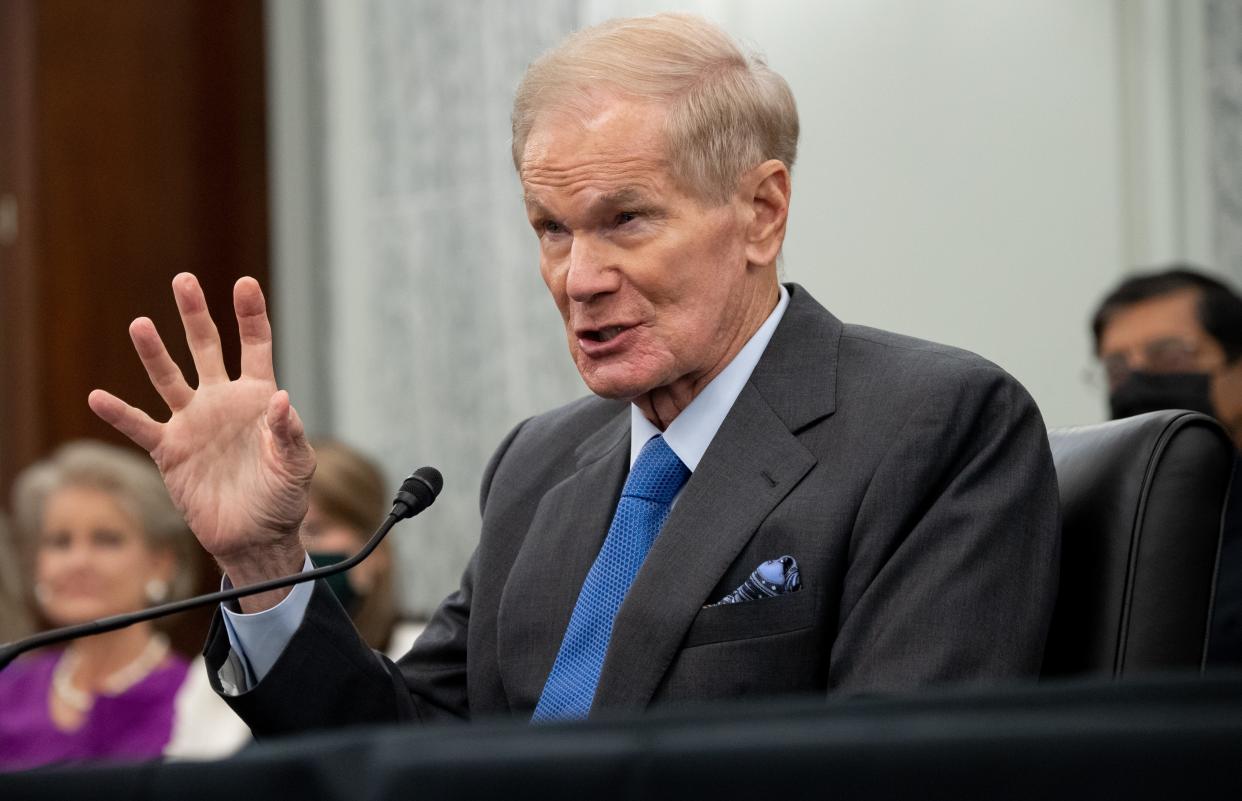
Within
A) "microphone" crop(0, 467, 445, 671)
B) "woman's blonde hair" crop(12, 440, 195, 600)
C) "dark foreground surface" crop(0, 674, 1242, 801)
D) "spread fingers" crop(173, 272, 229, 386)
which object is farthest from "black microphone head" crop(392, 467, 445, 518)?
"woman's blonde hair" crop(12, 440, 195, 600)

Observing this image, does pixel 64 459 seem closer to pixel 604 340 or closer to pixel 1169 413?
pixel 604 340

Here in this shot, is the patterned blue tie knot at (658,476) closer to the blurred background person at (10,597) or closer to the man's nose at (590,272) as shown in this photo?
the man's nose at (590,272)

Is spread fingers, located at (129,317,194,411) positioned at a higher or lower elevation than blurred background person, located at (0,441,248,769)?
higher

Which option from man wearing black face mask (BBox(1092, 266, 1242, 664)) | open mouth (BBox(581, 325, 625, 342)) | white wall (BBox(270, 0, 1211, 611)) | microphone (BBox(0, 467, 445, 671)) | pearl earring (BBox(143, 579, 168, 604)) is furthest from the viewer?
white wall (BBox(270, 0, 1211, 611))

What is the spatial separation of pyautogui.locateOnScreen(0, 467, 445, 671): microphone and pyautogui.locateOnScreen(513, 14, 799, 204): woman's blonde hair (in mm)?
351

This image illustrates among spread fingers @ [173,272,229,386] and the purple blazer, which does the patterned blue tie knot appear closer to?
spread fingers @ [173,272,229,386]

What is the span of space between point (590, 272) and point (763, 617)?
335mm

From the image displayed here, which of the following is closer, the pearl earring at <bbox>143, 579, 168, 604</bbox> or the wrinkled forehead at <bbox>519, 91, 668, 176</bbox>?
the wrinkled forehead at <bbox>519, 91, 668, 176</bbox>

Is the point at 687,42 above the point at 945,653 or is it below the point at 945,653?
above

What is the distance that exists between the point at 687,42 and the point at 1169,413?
0.51 meters

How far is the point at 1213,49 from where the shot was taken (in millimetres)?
3057

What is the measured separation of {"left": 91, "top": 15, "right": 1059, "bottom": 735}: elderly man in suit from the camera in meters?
1.25

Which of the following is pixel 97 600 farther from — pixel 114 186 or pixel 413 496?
pixel 413 496

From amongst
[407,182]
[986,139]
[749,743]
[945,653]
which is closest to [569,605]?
[945,653]
